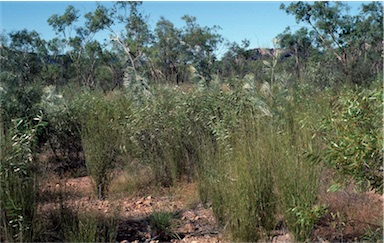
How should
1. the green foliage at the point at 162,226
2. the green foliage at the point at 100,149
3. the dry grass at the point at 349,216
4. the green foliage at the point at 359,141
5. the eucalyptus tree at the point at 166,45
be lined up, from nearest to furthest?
1. the green foliage at the point at 359,141
2. the dry grass at the point at 349,216
3. the green foliage at the point at 162,226
4. the green foliage at the point at 100,149
5. the eucalyptus tree at the point at 166,45

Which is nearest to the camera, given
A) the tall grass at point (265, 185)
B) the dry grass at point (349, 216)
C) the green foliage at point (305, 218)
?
the green foliage at point (305, 218)

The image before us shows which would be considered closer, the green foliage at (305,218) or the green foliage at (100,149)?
the green foliage at (305,218)

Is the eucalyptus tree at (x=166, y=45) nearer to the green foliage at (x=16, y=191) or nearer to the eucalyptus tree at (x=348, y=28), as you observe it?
the eucalyptus tree at (x=348, y=28)

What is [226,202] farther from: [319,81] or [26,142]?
[319,81]

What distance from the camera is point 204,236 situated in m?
4.11

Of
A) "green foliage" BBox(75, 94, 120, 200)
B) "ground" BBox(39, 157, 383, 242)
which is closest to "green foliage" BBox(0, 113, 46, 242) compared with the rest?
"ground" BBox(39, 157, 383, 242)

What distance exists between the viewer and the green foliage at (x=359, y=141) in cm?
260

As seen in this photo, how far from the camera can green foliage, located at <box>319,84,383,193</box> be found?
2596 millimetres

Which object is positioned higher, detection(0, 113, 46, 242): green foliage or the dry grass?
detection(0, 113, 46, 242): green foliage

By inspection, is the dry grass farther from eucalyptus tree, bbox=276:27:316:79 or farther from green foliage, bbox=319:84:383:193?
eucalyptus tree, bbox=276:27:316:79

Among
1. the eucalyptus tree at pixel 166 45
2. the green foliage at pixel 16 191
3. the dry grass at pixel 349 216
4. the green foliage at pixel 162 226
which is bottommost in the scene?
the dry grass at pixel 349 216

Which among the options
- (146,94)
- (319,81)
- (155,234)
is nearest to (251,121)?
(155,234)

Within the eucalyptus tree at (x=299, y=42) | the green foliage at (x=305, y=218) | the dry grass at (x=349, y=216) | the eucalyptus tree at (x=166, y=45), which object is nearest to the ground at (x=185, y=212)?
the dry grass at (x=349, y=216)

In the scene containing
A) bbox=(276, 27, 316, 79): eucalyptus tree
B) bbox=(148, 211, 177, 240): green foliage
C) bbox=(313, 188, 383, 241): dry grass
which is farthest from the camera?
bbox=(276, 27, 316, 79): eucalyptus tree
